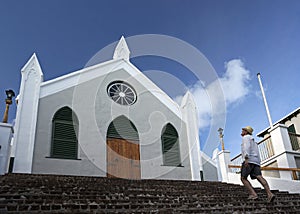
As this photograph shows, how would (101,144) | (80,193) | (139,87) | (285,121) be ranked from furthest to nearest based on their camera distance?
(285,121) < (139,87) < (101,144) < (80,193)

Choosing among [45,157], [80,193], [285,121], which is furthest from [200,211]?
[285,121]

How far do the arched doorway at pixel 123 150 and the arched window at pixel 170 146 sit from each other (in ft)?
4.46

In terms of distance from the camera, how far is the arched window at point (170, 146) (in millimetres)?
14737

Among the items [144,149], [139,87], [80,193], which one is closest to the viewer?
[80,193]

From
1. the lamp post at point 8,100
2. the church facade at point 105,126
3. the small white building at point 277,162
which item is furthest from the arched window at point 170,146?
the lamp post at point 8,100

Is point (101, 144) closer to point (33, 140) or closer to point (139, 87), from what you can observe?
point (33, 140)

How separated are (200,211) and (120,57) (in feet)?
39.2

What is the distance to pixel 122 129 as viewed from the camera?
14.4m

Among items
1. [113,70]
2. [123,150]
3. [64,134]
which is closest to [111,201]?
[64,134]

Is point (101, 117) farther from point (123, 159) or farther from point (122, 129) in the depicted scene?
point (123, 159)

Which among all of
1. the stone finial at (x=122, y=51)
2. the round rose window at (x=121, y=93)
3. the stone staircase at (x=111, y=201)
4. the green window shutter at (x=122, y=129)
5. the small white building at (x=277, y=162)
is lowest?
the stone staircase at (x=111, y=201)

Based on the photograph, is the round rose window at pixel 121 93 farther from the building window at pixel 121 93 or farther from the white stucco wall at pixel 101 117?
the white stucco wall at pixel 101 117

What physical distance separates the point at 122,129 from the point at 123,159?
1.39m

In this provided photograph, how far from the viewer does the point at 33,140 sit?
12.0m
